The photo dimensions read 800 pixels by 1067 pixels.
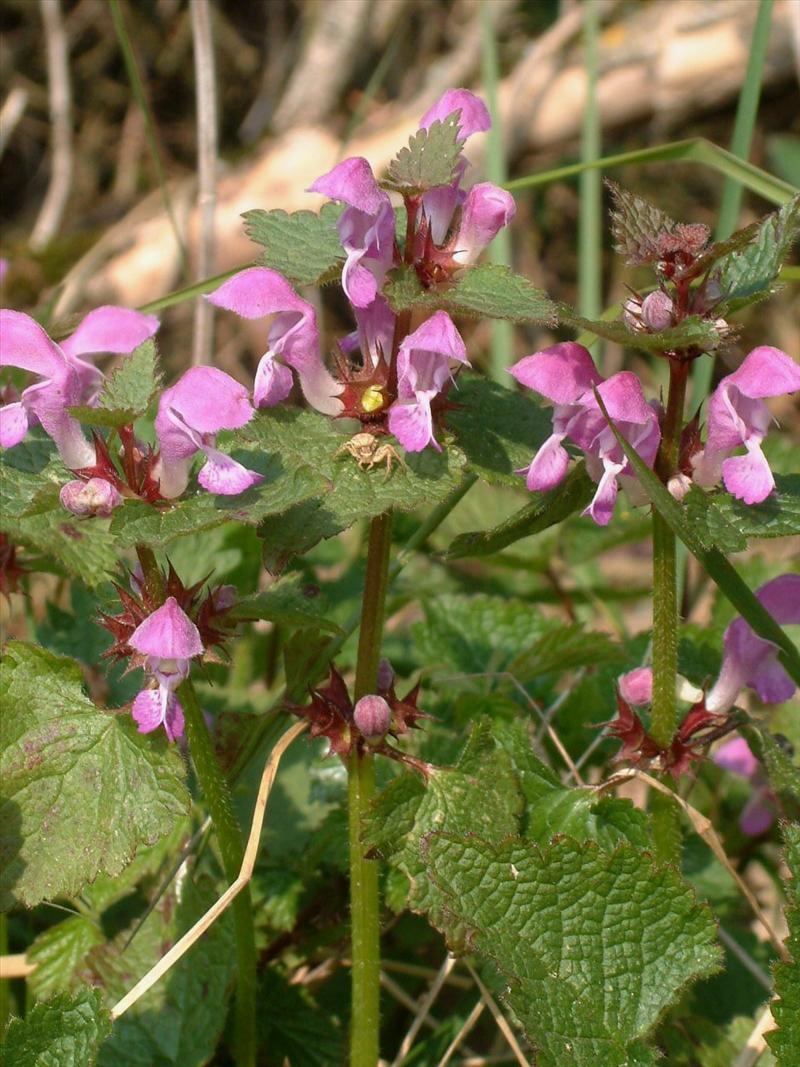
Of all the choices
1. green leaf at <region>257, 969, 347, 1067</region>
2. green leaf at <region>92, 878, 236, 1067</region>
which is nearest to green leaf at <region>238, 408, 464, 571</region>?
green leaf at <region>92, 878, 236, 1067</region>

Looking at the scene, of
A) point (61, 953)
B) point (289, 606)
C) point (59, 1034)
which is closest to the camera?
point (59, 1034)

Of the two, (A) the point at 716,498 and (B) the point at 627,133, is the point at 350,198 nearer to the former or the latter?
(A) the point at 716,498

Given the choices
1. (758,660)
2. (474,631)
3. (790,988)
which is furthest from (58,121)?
(790,988)

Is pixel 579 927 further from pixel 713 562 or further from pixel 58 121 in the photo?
pixel 58 121

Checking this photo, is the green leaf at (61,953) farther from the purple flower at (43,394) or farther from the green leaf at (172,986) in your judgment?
the purple flower at (43,394)

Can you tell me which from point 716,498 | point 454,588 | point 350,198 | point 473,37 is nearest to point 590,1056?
point 716,498
